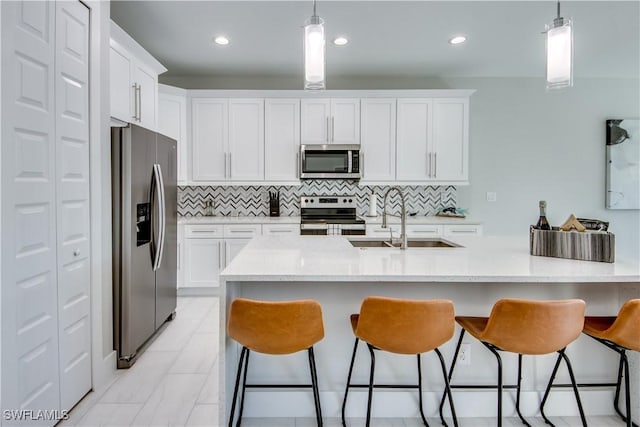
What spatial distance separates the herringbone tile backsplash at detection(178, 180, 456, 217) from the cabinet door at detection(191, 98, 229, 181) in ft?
1.33

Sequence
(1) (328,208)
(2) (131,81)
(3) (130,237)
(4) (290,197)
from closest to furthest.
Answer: (3) (130,237)
(2) (131,81)
(1) (328,208)
(4) (290,197)

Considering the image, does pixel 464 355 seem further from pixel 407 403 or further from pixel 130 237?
pixel 130 237

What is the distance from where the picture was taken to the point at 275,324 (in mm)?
1533

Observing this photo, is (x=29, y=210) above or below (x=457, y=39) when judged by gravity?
below

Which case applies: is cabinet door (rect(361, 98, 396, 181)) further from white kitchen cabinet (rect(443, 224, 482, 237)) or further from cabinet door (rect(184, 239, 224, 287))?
cabinet door (rect(184, 239, 224, 287))

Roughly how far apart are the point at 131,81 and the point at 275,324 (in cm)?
239

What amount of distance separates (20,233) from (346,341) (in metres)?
1.57

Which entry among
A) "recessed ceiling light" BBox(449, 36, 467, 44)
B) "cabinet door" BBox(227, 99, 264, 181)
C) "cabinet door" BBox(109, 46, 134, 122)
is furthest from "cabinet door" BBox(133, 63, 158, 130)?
"recessed ceiling light" BBox(449, 36, 467, 44)

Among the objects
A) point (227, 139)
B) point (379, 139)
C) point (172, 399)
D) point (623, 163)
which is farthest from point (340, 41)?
point (623, 163)

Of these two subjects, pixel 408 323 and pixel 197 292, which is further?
pixel 197 292

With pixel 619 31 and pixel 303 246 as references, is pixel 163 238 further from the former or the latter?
pixel 619 31

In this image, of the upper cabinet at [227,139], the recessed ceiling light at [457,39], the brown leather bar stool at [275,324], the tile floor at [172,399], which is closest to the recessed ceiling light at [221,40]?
the upper cabinet at [227,139]

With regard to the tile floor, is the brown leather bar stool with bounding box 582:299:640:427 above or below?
above

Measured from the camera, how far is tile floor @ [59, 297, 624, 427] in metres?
1.94
